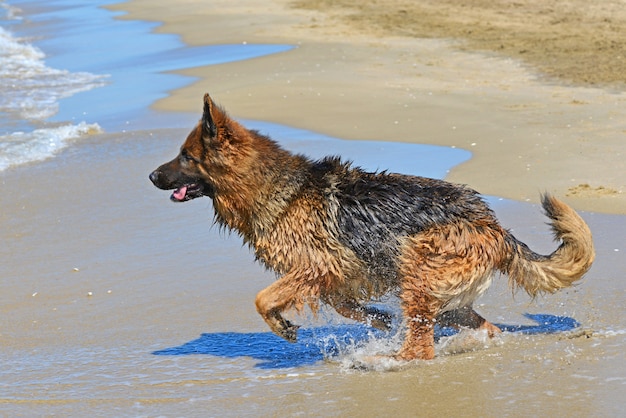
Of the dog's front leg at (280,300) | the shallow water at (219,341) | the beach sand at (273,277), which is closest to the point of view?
the shallow water at (219,341)

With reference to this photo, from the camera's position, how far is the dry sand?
32.8ft

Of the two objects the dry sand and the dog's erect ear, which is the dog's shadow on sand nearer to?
the dog's erect ear

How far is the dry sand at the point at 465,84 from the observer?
32.8ft

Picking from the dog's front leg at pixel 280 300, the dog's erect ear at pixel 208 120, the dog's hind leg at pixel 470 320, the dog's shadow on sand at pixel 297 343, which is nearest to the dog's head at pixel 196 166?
the dog's erect ear at pixel 208 120

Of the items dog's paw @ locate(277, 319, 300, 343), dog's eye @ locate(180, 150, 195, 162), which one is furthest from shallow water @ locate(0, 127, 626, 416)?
dog's eye @ locate(180, 150, 195, 162)

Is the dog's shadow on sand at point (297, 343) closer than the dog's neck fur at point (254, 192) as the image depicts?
Yes

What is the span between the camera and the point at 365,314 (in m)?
6.42

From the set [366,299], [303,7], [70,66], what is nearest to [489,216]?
[366,299]

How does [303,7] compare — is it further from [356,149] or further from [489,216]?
[489,216]

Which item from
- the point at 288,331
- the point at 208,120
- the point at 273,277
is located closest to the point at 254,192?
the point at 208,120

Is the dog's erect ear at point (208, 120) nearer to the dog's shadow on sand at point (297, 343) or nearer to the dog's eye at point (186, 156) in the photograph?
the dog's eye at point (186, 156)

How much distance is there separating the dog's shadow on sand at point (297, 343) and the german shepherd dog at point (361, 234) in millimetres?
173

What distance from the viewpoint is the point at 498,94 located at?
44.2 ft

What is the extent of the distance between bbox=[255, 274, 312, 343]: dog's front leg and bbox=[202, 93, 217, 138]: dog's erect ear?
1029 millimetres
